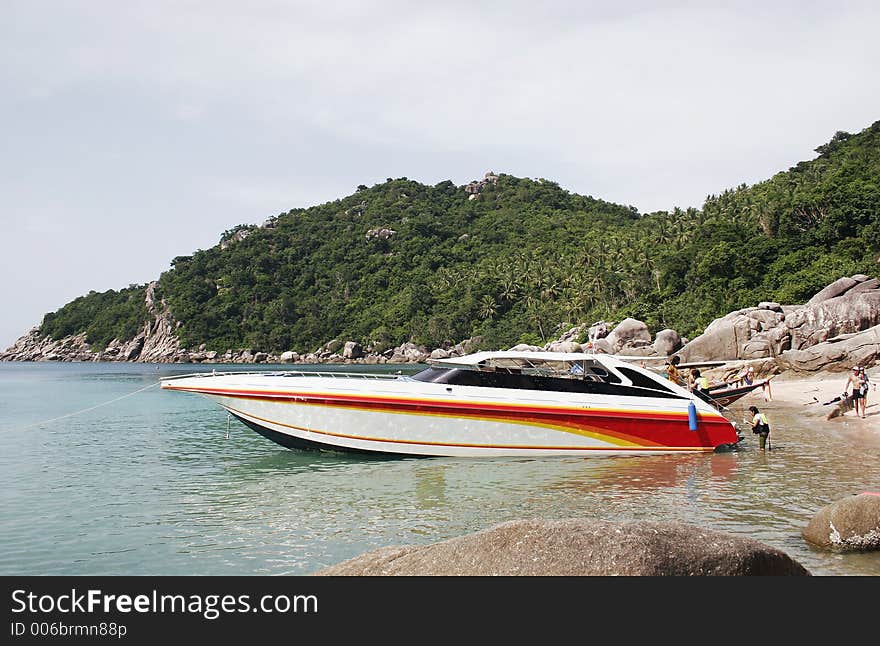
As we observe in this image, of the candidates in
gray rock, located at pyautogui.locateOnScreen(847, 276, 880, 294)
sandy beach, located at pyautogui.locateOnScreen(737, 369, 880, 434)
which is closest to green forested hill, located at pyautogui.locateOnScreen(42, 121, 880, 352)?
gray rock, located at pyautogui.locateOnScreen(847, 276, 880, 294)

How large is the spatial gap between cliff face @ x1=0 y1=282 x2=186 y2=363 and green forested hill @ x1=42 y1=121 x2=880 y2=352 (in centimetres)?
310

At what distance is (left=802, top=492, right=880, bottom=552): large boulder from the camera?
7922 mm

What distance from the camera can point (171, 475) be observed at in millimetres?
15336

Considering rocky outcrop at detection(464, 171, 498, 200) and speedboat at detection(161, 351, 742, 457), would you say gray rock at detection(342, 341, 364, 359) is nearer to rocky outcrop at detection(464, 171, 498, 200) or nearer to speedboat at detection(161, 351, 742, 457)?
rocky outcrop at detection(464, 171, 498, 200)

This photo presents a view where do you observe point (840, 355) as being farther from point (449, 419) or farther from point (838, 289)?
point (449, 419)

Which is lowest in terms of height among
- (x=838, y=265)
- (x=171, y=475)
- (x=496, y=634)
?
(x=171, y=475)

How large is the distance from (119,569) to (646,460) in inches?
435

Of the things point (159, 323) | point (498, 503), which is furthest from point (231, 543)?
point (159, 323)

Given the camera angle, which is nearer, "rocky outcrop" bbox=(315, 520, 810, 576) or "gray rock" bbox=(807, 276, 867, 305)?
"rocky outcrop" bbox=(315, 520, 810, 576)

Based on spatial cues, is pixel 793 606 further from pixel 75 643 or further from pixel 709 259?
pixel 709 259

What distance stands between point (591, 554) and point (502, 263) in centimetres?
11382

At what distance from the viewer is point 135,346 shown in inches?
5330

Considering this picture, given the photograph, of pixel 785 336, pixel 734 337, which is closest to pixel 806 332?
pixel 785 336

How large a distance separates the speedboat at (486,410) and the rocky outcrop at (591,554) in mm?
9118
